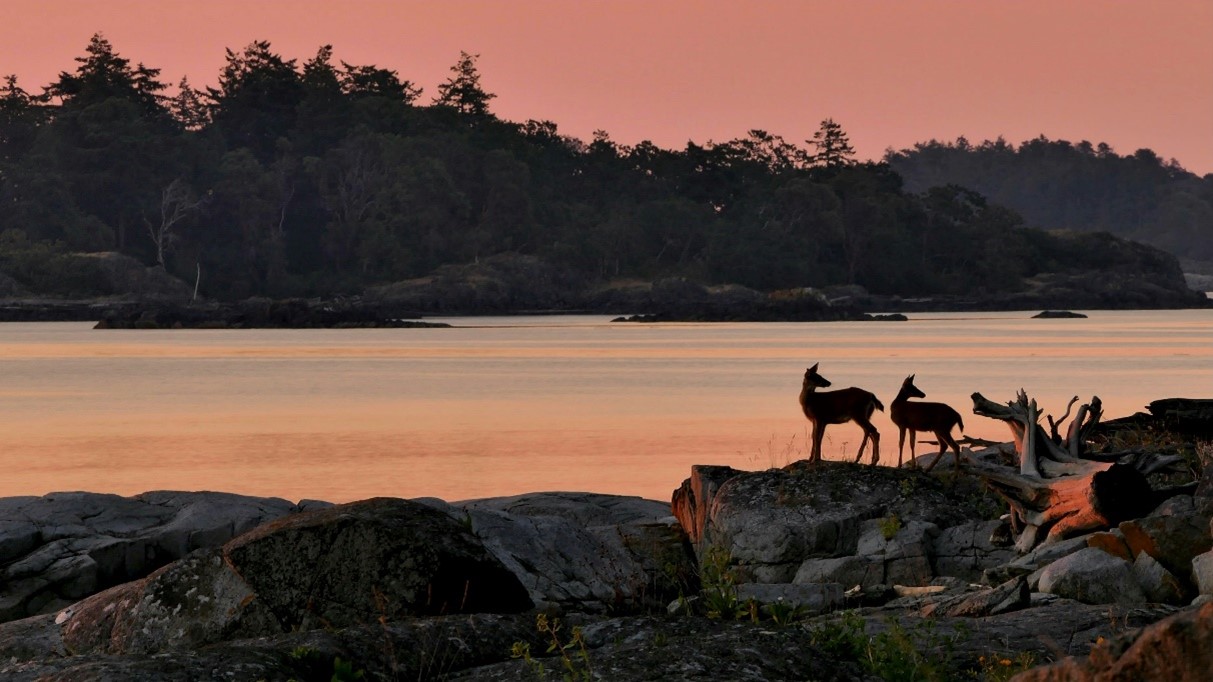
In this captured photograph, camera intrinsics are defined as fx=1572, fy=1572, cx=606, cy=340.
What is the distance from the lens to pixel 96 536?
647 inches

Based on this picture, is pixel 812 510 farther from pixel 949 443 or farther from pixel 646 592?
pixel 646 592

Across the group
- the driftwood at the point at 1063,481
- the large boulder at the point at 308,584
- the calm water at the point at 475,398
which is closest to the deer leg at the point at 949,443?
the driftwood at the point at 1063,481

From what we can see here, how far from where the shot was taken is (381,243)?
147 m

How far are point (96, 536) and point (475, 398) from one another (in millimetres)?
35577

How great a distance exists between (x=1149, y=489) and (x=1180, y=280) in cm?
18830

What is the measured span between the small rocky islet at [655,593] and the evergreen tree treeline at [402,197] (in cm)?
12764

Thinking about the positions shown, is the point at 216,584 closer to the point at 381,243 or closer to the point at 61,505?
the point at 61,505

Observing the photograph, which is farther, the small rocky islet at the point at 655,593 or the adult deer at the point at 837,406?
the adult deer at the point at 837,406

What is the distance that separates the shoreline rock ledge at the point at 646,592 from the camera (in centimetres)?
800

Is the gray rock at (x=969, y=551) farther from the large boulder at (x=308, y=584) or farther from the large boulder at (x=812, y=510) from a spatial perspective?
the large boulder at (x=308, y=584)

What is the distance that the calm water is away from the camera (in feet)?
98.4

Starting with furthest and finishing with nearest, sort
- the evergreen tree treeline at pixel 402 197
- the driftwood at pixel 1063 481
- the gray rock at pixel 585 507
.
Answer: the evergreen tree treeline at pixel 402 197, the gray rock at pixel 585 507, the driftwood at pixel 1063 481

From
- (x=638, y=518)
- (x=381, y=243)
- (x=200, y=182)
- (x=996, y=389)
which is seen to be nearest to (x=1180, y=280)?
(x=381, y=243)

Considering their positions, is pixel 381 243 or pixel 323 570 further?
pixel 381 243
